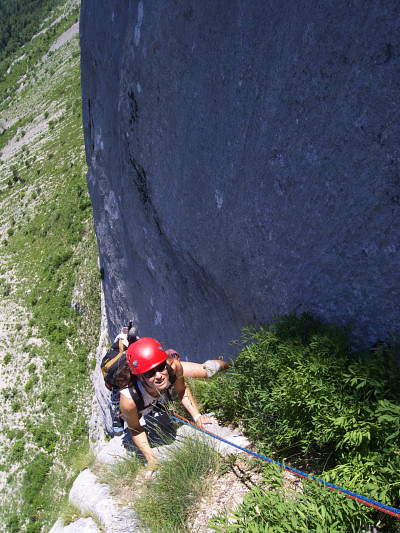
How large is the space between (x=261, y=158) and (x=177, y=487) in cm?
317

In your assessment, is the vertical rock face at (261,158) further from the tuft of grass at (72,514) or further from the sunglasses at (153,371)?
the tuft of grass at (72,514)

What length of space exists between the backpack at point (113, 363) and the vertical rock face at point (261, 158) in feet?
4.45

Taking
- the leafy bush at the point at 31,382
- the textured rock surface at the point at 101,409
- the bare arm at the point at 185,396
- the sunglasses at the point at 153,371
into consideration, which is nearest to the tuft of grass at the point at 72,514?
the bare arm at the point at 185,396

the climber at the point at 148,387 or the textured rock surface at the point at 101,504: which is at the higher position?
the climber at the point at 148,387

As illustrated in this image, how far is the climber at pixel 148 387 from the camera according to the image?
3.94 meters

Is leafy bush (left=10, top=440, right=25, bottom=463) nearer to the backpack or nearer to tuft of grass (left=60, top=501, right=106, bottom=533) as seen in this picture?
tuft of grass (left=60, top=501, right=106, bottom=533)

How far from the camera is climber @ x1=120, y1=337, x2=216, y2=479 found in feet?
12.9

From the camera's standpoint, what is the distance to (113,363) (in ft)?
16.0

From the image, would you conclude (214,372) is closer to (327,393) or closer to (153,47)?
(327,393)

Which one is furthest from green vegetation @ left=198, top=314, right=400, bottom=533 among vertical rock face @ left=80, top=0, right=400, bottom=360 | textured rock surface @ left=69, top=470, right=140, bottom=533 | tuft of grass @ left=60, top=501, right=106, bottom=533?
tuft of grass @ left=60, top=501, right=106, bottom=533

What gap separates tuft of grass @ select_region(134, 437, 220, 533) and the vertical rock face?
1589 millimetres

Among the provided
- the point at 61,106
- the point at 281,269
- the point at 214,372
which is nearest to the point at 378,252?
the point at 281,269

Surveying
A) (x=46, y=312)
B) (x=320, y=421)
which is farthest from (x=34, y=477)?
(x=320, y=421)

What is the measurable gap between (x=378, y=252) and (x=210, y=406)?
2571 millimetres
